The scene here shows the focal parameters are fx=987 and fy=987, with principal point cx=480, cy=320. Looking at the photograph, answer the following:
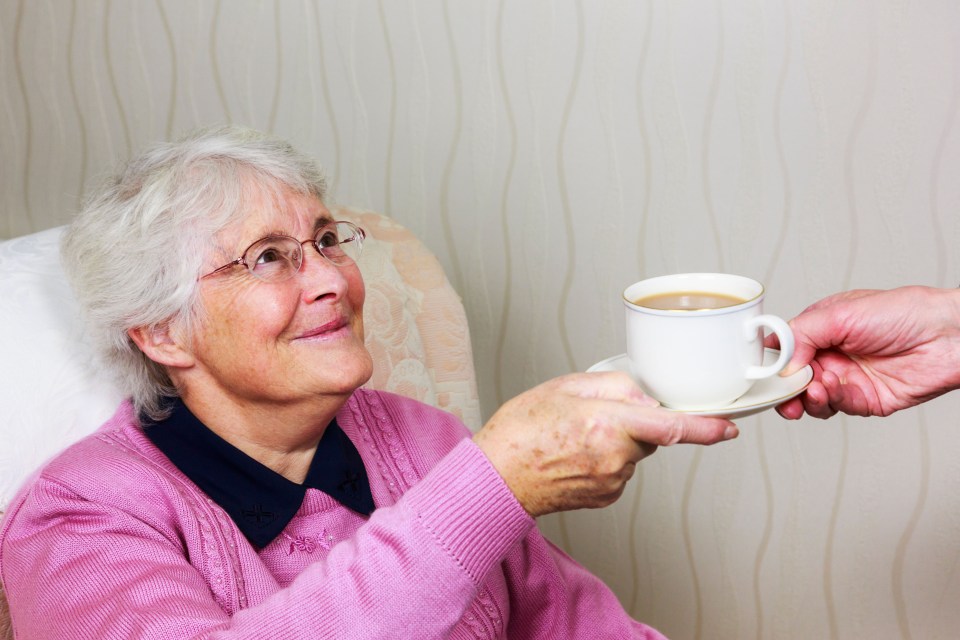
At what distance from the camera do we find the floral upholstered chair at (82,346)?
4.26ft

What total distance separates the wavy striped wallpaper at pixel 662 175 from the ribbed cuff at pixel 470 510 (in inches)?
48.8

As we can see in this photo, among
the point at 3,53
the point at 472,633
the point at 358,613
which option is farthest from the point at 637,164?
the point at 3,53

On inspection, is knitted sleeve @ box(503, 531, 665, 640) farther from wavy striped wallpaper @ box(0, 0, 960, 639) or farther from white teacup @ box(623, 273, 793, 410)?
wavy striped wallpaper @ box(0, 0, 960, 639)

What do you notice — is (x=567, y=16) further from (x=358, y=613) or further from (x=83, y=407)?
(x=358, y=613)

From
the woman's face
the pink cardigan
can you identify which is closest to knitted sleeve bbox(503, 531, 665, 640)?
the pink cardigan

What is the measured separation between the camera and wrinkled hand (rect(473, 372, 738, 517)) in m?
0.94

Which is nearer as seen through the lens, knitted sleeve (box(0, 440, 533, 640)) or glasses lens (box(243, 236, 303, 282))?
knitted sleeve (box(0, 440, 533, 640))

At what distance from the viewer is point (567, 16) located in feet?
6.75

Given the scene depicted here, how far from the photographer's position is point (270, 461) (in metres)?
1.34

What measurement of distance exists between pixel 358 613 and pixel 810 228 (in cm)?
138

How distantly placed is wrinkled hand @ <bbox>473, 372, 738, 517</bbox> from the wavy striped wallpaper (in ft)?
3.73

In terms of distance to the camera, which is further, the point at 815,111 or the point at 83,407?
the point at 815,111

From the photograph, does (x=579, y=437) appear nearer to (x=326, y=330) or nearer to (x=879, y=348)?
(x=326, y=330)

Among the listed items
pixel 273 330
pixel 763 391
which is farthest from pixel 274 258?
A: pixel 763 391
